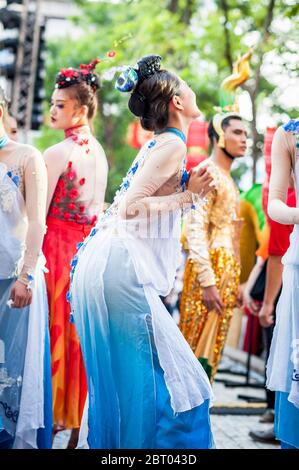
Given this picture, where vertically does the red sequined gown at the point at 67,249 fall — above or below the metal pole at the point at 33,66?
below

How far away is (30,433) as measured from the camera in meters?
3.65

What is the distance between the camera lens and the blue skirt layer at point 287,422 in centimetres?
319

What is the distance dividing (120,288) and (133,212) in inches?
12.7

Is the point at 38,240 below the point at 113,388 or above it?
above

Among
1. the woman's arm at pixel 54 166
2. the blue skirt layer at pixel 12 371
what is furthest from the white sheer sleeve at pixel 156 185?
the woman's arm at pixel 54 166

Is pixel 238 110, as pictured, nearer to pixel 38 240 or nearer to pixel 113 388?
pixel 38 240

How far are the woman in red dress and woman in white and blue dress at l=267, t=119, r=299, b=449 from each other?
141cm

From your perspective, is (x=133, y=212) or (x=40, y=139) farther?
(x=40, y=139)

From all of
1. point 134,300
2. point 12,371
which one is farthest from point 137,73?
point 12,371

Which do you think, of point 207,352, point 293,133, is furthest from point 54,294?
point 293,133

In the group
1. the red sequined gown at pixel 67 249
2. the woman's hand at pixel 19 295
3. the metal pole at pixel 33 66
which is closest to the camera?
the woman's hand at pixel 19 295

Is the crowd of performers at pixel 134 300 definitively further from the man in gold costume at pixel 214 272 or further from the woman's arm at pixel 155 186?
the man in gold costume at pixel 214 272

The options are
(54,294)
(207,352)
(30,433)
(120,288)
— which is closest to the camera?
(120,288)

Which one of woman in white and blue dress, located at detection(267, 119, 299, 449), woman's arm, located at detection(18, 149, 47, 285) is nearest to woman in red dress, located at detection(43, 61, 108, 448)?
woman's arm, located at detection(18, 149, 47, 285)
